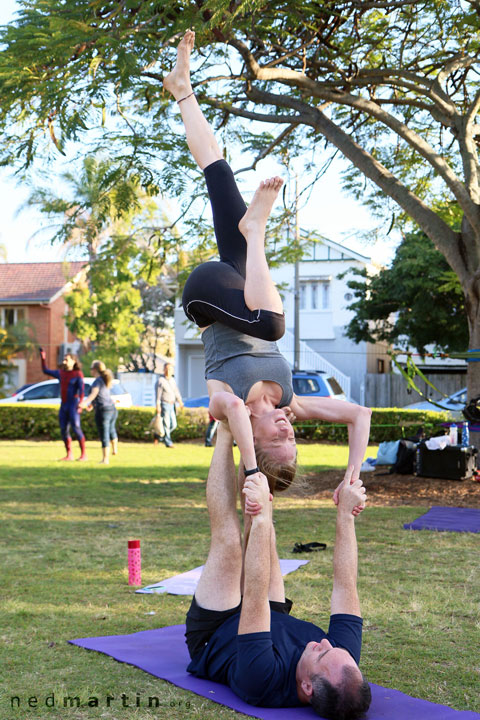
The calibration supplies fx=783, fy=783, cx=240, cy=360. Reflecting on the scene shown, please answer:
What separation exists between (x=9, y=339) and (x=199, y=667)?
1239 inches

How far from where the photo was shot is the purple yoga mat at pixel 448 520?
8.00 meters

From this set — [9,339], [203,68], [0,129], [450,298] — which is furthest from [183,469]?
[9,339]

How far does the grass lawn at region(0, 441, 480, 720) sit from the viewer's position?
3.65 m

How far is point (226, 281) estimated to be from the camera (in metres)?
4.11

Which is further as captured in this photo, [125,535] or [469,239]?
[469,239]

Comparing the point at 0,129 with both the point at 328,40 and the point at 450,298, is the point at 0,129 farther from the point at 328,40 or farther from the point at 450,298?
the point at 450,298

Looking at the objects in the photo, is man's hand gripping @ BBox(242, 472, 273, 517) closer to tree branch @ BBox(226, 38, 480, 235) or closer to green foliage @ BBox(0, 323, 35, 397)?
tree branch @ BBox(226, 38, 480, 235)

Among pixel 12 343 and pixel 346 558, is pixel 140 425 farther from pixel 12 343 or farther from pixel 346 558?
pixel 346 558

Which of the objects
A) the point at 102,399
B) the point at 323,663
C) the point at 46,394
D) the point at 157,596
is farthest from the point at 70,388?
the point at 323,663

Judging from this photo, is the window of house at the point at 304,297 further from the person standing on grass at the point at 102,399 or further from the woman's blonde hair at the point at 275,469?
the woman's blonde hair at the point at 275,469

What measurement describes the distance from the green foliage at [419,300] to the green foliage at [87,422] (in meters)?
9.10

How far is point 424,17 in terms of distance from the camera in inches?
383

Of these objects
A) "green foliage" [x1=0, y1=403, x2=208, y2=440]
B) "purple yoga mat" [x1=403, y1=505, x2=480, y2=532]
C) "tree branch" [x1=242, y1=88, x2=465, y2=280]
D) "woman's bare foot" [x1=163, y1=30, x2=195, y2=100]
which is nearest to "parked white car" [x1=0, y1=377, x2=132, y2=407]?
"green foliage" [x1=0, y1=403, x2=208, y2=440]

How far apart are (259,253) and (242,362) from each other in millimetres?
581
